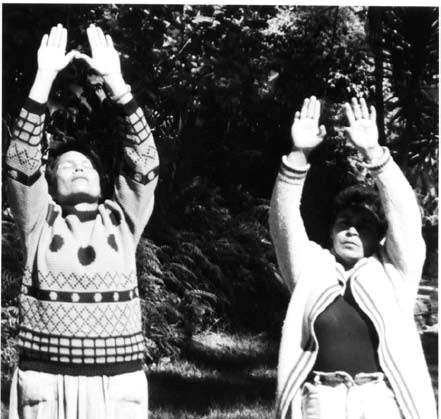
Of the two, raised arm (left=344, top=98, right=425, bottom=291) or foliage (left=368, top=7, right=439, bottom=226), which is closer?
raised arm (left=344, top=98, right=425, bottom=291)

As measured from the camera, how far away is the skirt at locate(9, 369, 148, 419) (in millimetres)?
3705

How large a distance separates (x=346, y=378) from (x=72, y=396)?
914mm

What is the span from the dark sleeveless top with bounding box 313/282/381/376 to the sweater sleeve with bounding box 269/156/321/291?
197 millimetres

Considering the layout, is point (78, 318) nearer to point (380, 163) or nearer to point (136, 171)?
point (136, 171)

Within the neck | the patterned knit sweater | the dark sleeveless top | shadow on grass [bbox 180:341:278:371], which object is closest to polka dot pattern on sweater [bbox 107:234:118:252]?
the patterned knit sweater

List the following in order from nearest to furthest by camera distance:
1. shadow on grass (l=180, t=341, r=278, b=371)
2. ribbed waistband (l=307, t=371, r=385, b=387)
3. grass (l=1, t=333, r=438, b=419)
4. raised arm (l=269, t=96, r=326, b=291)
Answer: ribbed waistband (l=307, t=371, r=385, b=387) < raised arm (l=269, t=96, r=326, b=291) < grass (l=1, t=333, r=438, b=419) < shadow on grass (l=180, t=341, r=278, b=371)

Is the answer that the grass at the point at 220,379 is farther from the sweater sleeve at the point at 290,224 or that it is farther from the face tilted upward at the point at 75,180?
the face tilted upward at the point at 75,180

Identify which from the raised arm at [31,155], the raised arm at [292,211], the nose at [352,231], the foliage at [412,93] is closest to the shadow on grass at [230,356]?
the foliage at [412,93]

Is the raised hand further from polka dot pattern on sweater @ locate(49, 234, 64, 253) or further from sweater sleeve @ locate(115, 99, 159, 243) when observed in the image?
polka dot pattern on sweater @ locate(49, 234, 64, 253)

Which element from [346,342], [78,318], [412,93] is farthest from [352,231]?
[412,93]

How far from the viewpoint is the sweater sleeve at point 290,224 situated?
3777mm

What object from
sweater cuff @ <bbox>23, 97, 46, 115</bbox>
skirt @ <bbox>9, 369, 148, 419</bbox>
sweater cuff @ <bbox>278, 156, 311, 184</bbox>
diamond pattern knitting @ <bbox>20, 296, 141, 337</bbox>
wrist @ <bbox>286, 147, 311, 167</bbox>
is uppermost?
sweater cuff @ <bbox>23, 97, 46, 115</bbox>

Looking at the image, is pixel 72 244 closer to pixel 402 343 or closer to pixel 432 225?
pixel 402 343

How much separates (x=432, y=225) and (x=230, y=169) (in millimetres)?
999
